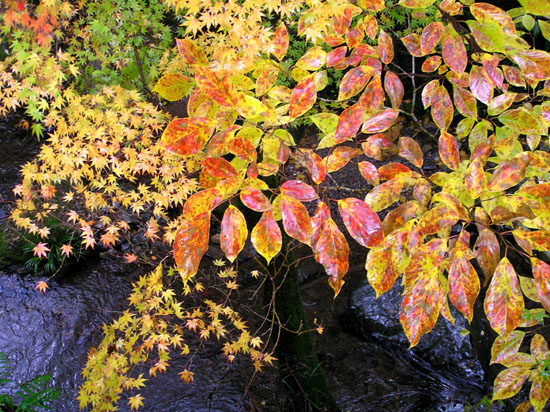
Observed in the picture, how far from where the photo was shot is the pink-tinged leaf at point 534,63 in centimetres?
139

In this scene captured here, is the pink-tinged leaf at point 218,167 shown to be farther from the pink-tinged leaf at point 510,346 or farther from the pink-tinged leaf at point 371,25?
the pink-tinged leaf at point 510,346

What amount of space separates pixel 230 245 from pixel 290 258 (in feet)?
6.08

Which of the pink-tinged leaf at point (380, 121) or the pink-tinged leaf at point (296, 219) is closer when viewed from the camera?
the pink-tinged leaf at point (296, 219)

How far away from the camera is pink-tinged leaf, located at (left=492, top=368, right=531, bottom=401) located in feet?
5.61

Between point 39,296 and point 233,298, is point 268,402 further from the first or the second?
point 39,296

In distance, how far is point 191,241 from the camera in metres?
1.16

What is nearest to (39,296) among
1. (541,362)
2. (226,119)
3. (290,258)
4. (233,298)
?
(233,298)

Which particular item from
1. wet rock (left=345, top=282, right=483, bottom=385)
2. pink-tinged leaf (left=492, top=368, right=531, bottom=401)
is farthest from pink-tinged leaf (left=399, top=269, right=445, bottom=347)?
wet rock (left=345, top=282, right=483, bottom=385)

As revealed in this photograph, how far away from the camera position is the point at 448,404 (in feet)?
11.5

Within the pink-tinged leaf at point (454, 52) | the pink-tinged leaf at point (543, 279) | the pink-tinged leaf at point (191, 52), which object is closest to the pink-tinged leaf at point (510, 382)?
the pink-tinged leaf at point (543, 279)

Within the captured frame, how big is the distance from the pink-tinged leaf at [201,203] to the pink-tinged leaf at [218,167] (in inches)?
2.5

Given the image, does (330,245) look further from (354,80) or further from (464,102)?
(464,102)

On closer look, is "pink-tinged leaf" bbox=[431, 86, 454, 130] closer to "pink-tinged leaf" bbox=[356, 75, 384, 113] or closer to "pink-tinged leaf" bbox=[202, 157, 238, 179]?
"pink-tinged leaf" bbox=[356, 75, 384, 113]

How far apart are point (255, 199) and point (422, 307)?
535 mm
